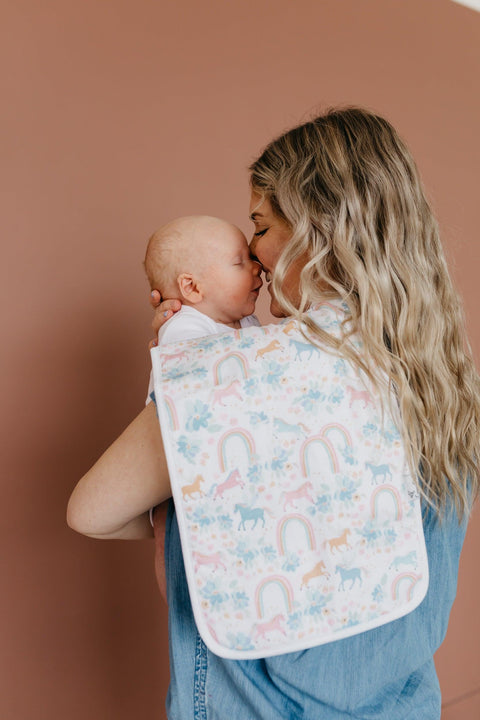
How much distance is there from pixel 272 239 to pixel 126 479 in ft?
1.72

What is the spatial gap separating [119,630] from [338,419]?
1.14 m

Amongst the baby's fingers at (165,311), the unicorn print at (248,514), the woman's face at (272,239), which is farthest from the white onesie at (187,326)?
the unicorn print at (248,514)

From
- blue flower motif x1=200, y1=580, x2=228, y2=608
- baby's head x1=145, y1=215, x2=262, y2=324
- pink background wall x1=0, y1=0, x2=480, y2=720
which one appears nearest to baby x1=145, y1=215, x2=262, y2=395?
baby's head x1=145, y1=215, x2=262, y2=324

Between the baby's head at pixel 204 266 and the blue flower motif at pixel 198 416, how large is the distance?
0.53m

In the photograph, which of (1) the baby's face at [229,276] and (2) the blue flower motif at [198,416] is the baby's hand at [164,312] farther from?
(2) the blue flower motif at [198,416]

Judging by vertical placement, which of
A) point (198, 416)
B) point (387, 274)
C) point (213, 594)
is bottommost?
point (213, 594)

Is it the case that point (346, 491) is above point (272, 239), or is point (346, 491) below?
below

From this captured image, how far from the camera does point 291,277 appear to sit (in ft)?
3.93

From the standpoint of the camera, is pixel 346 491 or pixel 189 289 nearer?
pixel 346 491

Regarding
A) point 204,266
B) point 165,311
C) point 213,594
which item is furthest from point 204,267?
point 213,594

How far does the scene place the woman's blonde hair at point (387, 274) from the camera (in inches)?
39.2

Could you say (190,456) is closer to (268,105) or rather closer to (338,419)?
(338,419)

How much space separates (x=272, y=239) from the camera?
1225 mm

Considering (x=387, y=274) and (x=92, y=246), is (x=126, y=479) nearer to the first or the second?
(x=387, y=274)
